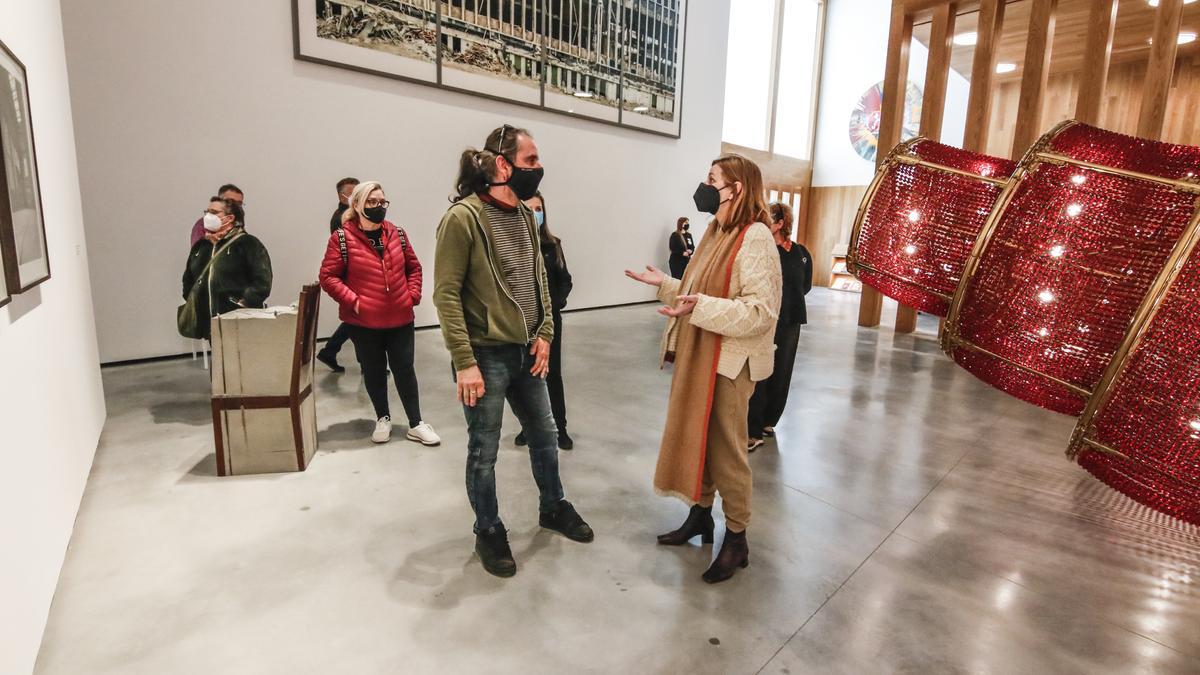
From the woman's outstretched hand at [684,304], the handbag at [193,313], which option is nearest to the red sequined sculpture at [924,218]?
the woman's outstretched hand at [684,304]

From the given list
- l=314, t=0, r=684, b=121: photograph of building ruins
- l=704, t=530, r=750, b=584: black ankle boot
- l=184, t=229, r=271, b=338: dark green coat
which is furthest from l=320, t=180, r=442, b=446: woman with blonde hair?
l=314, t=0, r=684, b=121: photograph of building ruins

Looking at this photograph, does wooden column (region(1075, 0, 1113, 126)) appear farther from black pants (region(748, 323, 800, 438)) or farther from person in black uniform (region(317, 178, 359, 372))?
person in black uniform (region(317, 178, 359, 372))

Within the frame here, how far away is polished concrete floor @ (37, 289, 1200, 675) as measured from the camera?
6.06 ft

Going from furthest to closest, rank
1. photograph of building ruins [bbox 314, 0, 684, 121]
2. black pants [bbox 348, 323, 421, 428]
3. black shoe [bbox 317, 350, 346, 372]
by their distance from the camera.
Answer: photograph of building ruins [bbox 314, 0, 684, 121] < black shoe [bbox 317, 350, 346, 372] < black pants [bbox 348, 323, 421, 428]

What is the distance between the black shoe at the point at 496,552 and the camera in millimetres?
2217

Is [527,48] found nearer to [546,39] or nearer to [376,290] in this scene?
[546,39]

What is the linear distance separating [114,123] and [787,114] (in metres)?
12.3

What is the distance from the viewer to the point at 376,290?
329 cm

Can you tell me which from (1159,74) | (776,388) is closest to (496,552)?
(776,388)

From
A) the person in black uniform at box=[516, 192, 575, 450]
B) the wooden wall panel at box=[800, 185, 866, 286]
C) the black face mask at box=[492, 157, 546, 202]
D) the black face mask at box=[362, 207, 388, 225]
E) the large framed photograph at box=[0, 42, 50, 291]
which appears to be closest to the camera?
the large framed photograph at box=[0, 42, 50, 291]

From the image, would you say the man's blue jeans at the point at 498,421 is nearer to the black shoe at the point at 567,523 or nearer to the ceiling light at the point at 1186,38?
the black shoe at the point at 567,523

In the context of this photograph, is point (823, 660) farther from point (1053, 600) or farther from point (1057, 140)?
point (1057, 140)

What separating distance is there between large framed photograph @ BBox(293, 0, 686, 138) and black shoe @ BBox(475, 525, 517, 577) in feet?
17.6

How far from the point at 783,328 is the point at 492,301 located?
2.13 meters
